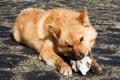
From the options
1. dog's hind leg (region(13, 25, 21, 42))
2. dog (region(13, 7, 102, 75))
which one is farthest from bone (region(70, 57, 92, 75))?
dog's hind leg (region(13, 25, 21, 42))

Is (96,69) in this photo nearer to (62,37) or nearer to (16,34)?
(62,37)

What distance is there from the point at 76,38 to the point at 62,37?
0.92 ft

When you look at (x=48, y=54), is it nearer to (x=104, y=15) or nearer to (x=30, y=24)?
(x=30, y=24)

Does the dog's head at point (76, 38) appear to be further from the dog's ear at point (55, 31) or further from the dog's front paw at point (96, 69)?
the dog's front paw at point (96, 69)

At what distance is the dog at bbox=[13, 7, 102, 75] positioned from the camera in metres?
5.66

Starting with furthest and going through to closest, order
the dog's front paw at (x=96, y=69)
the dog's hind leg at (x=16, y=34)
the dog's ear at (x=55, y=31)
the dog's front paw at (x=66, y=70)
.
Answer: the dog's hind leg at (x=16, y=34) → the dog's ear at (x=55, y=31) → the dog's front paw at (x=96, y=69) → the dog's front paw at (x=66, y=70)

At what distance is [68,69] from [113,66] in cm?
86

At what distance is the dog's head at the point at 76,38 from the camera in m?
5.60

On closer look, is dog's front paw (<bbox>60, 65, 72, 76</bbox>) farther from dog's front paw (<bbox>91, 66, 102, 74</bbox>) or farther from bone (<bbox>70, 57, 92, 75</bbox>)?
dog's front paw (<bbox>91, 66, 102, 74</bbox>)

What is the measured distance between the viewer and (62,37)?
19.2 feet

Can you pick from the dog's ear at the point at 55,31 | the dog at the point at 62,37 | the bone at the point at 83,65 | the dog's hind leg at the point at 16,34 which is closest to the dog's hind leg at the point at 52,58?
the dog at the point at 62,37

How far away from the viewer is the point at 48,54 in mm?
6230

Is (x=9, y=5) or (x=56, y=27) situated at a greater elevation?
(x=56, y=27)

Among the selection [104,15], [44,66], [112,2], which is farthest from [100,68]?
[112,2]
